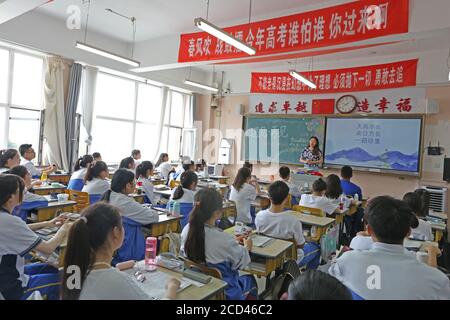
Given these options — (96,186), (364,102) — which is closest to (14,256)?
(96,186)

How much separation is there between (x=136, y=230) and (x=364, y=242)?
6.58ft

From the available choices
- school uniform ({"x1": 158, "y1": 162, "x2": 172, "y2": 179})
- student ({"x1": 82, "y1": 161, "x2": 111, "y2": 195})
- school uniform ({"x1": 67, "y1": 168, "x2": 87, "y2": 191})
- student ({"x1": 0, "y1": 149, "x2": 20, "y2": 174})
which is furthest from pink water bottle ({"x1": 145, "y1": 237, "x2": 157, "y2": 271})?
school uniform ({"x1": 158, "y1": 162, "x2": 172, "y2": 179})

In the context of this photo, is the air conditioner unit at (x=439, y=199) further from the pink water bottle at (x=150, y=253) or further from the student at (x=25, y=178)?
the student at (x=25, y=178)

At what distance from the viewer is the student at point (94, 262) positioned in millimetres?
1243

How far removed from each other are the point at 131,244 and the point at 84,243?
171 cm

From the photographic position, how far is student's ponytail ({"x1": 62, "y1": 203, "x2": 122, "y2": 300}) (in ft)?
4.09

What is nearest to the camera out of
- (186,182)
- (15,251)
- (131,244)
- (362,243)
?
(15,251)

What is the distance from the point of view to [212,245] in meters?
2.03

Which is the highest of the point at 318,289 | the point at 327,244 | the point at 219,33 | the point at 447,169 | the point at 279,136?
the point at 219,33

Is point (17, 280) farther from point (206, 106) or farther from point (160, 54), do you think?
point (206, 106)

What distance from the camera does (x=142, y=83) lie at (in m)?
8.55

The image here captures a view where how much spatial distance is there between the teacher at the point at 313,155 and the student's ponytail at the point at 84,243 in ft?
22.2

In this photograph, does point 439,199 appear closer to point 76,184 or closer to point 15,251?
point 76,184

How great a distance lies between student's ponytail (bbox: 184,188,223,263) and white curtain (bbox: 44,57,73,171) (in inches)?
221
